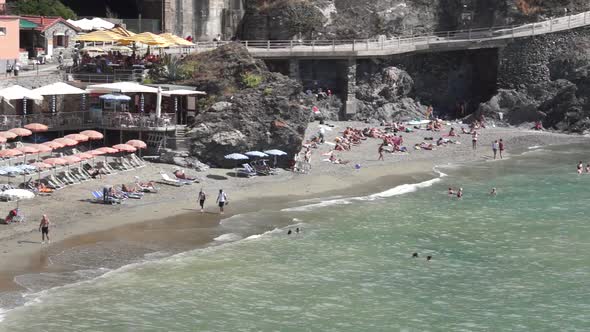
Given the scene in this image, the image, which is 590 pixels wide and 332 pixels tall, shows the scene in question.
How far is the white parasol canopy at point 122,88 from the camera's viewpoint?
168ft

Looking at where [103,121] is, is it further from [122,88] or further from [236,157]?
[236,157]

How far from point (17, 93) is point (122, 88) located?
4850 mm

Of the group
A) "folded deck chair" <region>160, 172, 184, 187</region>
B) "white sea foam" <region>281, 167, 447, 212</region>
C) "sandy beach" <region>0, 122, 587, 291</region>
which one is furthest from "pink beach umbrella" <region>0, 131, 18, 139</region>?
"white sea foam" <region>281, 167, 447, 212</region>

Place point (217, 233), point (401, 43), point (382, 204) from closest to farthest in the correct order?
1. point (217, 233)
2. point (382, 204)
3. point (401, 43)

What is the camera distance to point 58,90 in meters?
50.6

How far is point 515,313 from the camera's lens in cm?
3353

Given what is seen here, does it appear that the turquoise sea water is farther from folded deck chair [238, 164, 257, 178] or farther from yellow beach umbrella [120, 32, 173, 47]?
yellow beach umbrella [120, 32, 173, 47]

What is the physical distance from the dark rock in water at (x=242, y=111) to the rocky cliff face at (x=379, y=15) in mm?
15228

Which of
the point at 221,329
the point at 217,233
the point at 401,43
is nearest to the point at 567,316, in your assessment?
the point at 221,329

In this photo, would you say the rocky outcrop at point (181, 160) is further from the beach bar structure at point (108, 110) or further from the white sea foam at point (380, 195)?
the white sea foam at point (380, 195)

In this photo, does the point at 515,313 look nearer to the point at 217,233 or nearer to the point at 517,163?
the point at 217,233

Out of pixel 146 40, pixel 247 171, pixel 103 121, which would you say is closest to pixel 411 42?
pixel 146 40

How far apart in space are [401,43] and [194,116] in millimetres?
22139

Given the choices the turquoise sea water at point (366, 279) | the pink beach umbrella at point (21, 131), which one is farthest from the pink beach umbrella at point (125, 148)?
the turquoise sea water at point (366, 279)
